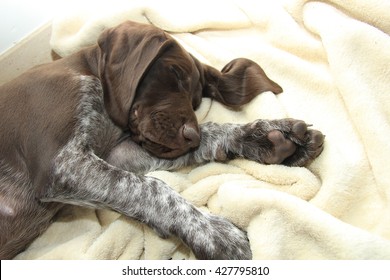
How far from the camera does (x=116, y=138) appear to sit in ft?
9.67

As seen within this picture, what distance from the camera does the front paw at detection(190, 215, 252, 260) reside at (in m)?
2.27

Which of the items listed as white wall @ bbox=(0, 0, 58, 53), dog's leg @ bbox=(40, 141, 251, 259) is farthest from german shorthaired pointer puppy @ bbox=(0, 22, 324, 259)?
white wall @ bbox=(0, 0, 58, 53)

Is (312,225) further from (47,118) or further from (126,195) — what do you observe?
(47,118)

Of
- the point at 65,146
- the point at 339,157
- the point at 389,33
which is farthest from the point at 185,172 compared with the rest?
the point at 389,33

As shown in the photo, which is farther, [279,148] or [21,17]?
[21,17]

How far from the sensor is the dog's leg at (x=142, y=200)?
231cm

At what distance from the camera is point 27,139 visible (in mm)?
2629

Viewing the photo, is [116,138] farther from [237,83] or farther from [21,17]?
[21,17]

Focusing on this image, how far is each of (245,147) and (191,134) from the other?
36 cm

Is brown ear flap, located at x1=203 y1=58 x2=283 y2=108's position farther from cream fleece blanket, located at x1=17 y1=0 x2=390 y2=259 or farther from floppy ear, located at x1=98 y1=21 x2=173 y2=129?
floppy ear, located at x1=98 y1=21 x2=173 y2=129

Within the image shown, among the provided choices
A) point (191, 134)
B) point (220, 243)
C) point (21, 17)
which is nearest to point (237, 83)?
point (191, 134)

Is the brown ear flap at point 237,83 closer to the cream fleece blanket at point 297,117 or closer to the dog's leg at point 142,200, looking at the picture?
the cream fleece blanket at point 297,117

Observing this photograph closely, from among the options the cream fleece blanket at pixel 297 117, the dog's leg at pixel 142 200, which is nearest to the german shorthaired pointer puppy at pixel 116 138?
the dog's leg at pixel 142 200
